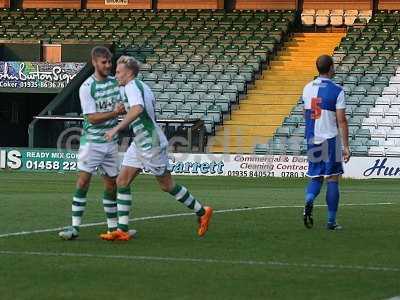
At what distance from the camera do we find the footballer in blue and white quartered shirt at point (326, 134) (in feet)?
45.7

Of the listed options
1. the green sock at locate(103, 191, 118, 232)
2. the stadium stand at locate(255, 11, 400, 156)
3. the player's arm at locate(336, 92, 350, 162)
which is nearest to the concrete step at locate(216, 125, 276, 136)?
the stadium stand at locate(255, 11, 400, 156)

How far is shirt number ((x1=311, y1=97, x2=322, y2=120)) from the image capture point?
46.0 feet

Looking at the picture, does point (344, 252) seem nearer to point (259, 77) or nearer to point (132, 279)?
point (132, 279)

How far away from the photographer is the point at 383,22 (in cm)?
4656

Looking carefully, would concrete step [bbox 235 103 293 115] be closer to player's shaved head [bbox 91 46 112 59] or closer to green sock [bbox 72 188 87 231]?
green sock [bbox 72 188 87 231]

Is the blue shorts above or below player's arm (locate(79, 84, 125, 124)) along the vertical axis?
below

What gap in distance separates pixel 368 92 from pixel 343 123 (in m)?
28.0

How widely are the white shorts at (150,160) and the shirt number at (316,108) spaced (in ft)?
7.76

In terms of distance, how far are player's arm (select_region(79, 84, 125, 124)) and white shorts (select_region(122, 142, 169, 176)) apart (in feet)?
1.61

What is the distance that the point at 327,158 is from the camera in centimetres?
1399

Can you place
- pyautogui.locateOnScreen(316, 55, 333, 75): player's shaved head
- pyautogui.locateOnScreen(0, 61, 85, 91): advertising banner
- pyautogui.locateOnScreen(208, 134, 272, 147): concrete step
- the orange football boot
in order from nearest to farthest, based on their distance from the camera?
the orange football boot, pyautogui.locateOnScreen(316, 55, 333, 75): player's shaved head, pyautogui.locateOnScreen(208, 134, 272, 147): concrete step, pyautogui.locateOnScreen(0, 61, 85, 91): advertising banner

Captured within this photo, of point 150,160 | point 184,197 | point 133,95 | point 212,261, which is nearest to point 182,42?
point 184,197

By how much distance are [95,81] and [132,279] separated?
3767 mm

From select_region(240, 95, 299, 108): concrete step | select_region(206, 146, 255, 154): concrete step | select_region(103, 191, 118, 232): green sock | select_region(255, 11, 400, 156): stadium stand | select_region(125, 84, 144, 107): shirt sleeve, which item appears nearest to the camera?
select_region(125, 84, 144, 107): shirt sleeve
